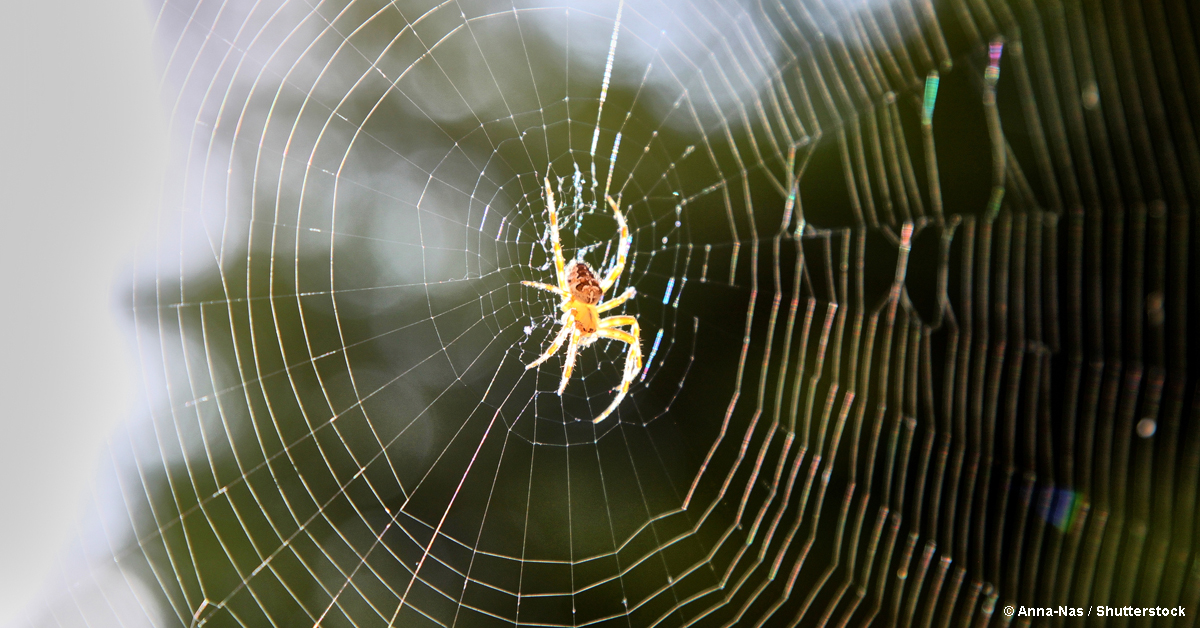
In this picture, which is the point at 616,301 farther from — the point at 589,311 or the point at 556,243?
the point at 556,243

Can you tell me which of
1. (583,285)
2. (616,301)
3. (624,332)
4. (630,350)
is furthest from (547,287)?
(630,350)

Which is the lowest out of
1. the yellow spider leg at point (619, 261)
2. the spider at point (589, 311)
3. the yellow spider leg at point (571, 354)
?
the yellow spider leg at point (571, 354)

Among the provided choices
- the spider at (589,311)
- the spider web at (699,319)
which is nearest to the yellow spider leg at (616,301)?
the spider at (589,311)

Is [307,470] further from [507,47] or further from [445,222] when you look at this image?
[507,47]

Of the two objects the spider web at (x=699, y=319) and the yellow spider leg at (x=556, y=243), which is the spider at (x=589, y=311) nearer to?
the yellow spider leg at (x=556, y=243)

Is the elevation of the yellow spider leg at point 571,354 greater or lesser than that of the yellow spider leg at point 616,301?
lesser

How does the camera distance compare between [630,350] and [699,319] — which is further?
[699,319]

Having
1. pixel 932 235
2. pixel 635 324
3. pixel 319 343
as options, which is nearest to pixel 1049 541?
pixel 932 235
